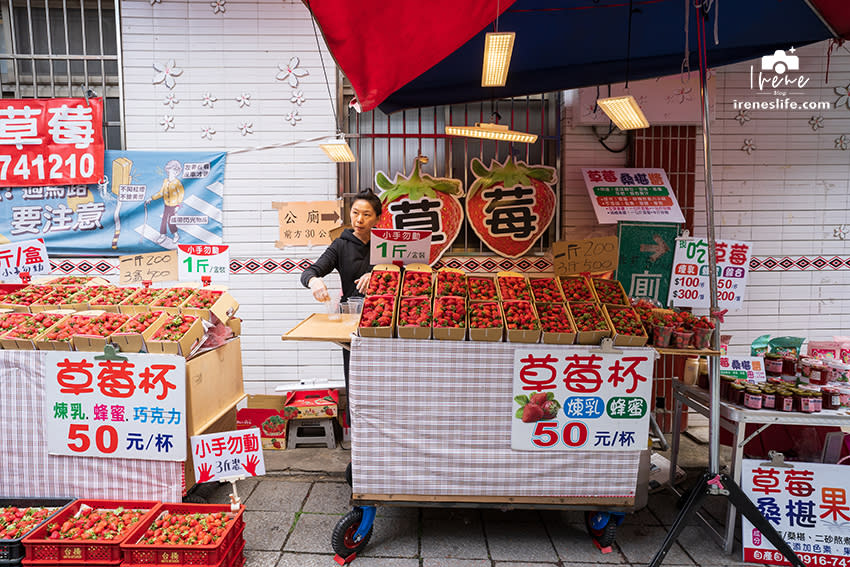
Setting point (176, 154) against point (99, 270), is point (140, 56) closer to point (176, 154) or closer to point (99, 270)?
point (176, 154)

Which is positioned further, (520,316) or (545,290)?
(545,290)

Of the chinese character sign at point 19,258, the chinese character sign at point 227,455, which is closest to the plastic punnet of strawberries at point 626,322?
the chinese character sign at point 227,455

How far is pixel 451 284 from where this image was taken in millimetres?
3418

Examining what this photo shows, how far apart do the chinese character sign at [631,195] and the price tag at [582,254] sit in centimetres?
101

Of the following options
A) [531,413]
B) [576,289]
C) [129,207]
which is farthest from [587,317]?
[129,207]

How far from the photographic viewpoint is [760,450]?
3736 millimetres

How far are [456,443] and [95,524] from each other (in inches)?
83.5

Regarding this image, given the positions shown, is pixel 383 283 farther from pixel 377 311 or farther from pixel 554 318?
pixel 554 318

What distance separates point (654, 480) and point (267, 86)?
531 centimetres

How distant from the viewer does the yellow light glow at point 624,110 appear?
3.58 m

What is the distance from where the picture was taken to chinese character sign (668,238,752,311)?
4.79 meters

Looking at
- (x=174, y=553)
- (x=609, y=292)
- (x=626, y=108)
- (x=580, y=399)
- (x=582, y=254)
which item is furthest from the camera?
(x=582, y=254)

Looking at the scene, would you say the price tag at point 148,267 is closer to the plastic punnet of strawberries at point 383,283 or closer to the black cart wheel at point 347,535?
the plastic punnet of strawberries at point 383,283

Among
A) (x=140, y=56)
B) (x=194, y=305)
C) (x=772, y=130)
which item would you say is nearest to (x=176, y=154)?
(x=140, y=56)
